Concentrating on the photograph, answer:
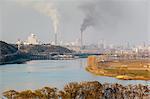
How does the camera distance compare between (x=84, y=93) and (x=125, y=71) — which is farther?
(x=125, y=71)

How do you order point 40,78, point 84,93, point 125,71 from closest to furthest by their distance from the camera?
point 84,93
point 40,78
point 125,71

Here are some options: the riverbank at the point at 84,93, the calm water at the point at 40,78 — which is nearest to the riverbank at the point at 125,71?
the calm water at the point at 40,78

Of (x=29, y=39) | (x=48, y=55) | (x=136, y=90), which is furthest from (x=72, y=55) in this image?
(x=136, y=90)

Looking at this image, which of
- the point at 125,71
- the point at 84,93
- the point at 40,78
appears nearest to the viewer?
the point at 84,93

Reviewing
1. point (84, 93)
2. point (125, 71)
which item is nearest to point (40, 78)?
point (125, 71)

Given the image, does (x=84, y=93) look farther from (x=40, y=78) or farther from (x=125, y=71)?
(x=125, y=71)

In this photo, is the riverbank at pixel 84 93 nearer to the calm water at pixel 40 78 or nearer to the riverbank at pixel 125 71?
the calm water at pixel 40 78

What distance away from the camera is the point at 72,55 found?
63.1 feet

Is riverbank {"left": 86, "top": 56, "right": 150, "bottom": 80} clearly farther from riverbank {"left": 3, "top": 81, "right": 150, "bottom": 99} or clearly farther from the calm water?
riverbank {"left": 3, "top": 81, "right": 150, "bottom": 99}

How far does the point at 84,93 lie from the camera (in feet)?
12.3

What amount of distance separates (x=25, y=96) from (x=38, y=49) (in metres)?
16.8

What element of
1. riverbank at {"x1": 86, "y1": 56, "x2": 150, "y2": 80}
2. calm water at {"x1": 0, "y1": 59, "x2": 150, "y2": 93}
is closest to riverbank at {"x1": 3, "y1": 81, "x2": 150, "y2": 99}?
calm water at {"x1": 0, "y1": 59, "x2": 150, "y2": 93}

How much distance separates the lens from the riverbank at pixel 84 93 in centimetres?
364

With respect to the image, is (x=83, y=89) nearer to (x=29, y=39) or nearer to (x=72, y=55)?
(x=72, y=55)
